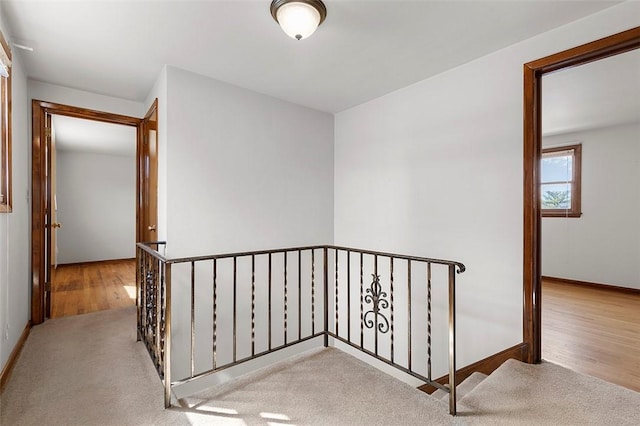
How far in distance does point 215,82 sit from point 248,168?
0.86 metres

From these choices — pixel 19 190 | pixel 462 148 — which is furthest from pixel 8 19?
pixel 462 148

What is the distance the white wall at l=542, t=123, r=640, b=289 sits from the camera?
4371 mm

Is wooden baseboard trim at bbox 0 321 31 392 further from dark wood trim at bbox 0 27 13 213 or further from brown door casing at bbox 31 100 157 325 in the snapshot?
dark wood trim at bbox 0 27 13 213

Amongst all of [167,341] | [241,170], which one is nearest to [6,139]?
[241,170]

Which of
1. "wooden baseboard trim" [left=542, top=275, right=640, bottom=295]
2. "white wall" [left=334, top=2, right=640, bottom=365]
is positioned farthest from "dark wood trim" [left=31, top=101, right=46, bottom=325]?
"wooden baseboard trim" [left=542, top=275, right=640, bottom=295]

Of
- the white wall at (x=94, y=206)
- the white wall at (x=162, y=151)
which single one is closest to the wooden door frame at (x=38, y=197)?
the white wall at (x=162, y=151)

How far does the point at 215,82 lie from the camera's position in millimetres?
2891

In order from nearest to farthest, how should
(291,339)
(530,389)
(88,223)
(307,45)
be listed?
1. (530,389)
2. (307,45)
3. (291,339)
4. (88,223)

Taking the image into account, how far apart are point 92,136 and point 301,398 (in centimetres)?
546

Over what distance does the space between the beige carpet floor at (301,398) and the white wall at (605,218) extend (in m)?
3.72

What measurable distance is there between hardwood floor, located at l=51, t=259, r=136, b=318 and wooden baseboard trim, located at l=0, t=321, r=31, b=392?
0.73 m

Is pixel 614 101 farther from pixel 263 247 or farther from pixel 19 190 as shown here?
pixel 19 190

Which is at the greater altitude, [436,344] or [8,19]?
[8,19]

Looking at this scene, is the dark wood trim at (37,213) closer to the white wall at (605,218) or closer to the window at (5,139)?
the window at (5,139)
